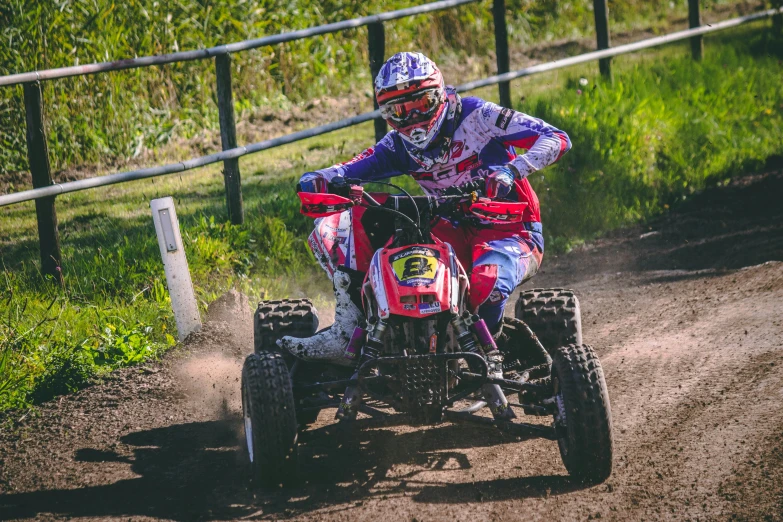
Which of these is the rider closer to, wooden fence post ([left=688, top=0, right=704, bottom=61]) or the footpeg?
the footpeg

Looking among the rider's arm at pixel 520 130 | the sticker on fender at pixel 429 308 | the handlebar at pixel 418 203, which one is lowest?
the sticker on fender at pixel 429 308

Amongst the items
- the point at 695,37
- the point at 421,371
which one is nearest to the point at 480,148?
the point at 421,371

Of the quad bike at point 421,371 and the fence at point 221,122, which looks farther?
the fence at point 221,122

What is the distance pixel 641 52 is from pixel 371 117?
19.6 feet

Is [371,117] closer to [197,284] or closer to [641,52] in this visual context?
[197,284]

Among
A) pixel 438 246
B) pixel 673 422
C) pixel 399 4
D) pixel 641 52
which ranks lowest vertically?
pixel 673 422

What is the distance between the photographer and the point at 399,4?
1288 cm

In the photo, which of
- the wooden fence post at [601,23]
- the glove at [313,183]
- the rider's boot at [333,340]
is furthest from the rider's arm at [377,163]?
the wooden fence post at [601,23]

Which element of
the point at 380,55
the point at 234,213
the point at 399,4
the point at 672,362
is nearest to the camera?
the point at 672,362

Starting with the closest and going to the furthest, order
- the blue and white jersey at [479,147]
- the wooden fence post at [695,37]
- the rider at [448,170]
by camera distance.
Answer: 1. the rider at [448,170]
2. the blue and white jersey at [479,147]
3. the wooden fence post at [695,37]

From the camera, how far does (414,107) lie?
5.00m

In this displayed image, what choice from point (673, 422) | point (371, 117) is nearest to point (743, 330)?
point (673, 422)

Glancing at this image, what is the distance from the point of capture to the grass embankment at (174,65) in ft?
29.2

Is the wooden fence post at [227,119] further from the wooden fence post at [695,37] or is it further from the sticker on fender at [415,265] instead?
the wooden fence post at [695,37]
